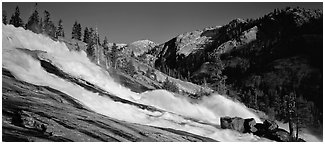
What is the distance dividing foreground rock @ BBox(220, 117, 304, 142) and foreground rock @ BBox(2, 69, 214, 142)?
11.9 metres

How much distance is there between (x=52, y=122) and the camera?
23.8 metres

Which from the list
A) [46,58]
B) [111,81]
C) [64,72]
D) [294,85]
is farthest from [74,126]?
[294,85]

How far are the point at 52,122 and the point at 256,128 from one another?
28339mm

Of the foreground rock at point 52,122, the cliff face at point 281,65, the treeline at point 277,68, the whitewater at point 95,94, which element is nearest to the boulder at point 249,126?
the whitewater at point 95,94

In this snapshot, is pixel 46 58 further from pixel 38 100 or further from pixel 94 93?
pixel 38 100

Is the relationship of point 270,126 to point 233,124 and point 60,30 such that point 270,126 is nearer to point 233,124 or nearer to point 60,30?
point 233,124

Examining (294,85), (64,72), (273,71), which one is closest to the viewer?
(64,72)

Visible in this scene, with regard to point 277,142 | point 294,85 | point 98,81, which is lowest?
point 277,142

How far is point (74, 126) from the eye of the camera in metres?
24.2

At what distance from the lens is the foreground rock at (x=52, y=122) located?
21.7m

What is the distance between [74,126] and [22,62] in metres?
20.0

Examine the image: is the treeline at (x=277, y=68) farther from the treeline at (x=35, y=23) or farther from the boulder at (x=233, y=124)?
the boulder at (x=233, y=124)

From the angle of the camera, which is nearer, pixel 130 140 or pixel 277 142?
pixel 130 140

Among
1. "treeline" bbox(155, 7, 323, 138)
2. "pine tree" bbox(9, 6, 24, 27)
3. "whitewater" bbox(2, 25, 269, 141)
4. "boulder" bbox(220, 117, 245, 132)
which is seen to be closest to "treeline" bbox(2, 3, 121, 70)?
"pine tree" bbox(9, 6, 24, 27)
